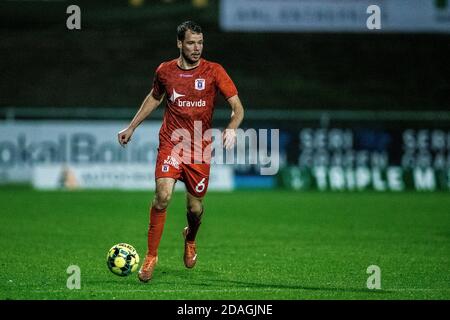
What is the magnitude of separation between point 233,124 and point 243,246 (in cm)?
342

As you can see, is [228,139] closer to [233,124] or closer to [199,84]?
[233,124]

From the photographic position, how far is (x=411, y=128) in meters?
23.4

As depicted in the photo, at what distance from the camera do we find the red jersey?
8633mm

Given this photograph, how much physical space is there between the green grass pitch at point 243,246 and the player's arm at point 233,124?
1.21m

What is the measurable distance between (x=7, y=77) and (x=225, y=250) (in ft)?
60.8

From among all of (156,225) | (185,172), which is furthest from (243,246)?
(156,225)

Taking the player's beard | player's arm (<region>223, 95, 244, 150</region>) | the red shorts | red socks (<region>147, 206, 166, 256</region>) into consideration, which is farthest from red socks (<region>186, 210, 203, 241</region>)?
the player's beard

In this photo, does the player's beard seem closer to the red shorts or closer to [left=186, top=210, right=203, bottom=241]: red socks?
the red shorts

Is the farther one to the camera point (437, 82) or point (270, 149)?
point (437, 82)

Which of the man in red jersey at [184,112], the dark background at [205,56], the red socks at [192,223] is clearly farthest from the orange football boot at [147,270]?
the dark background at [205,56]

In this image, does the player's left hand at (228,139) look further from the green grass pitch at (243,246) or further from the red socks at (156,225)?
A: the green grass pitch at (243,246)

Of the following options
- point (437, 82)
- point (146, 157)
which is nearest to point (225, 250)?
point (146, 157)

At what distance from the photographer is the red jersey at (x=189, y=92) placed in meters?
8.63
